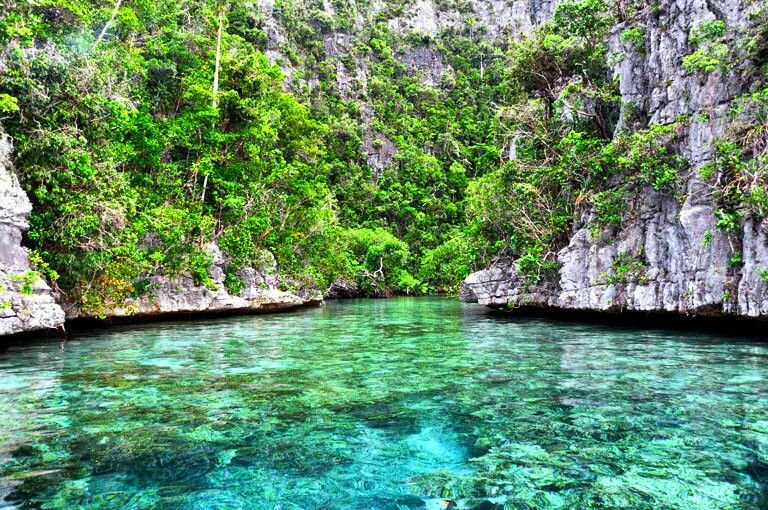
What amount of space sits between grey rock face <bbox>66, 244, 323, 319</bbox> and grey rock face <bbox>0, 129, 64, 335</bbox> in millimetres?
2680

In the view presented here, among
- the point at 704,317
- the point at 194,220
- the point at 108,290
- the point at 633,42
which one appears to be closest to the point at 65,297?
the point at 108,290

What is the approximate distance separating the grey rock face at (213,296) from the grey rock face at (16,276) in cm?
268

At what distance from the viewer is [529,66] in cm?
1884

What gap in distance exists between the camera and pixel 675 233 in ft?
38.7

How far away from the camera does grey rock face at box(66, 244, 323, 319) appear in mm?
14562

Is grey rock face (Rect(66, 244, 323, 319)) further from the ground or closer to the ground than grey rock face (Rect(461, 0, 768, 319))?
closer to the ground

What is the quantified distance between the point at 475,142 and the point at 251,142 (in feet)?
130

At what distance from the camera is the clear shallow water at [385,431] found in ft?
9.65

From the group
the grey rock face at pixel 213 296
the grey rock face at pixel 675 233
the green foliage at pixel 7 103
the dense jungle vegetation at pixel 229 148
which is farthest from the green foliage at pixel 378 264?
the green foliage at pixel 7 103

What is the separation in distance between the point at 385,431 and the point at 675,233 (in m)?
10.8

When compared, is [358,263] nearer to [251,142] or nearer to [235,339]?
[251,142]

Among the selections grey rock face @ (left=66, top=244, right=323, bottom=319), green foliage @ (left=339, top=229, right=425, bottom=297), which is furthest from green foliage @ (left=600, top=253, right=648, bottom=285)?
green foliage @ (left=339, top=229, right=425, bottom=297)

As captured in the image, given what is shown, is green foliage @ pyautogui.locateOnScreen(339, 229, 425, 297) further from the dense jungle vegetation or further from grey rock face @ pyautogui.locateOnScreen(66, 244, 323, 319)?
grey rock face @ pyautogui.locateOnScreen(66, 244, 323, 319)

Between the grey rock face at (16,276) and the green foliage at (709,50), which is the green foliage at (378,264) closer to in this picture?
the green foliage at (709,50)
